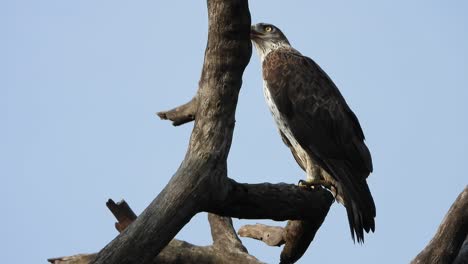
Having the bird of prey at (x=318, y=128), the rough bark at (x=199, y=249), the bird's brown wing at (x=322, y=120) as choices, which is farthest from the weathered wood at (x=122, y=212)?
the bird's brown wing at (x=322, y=120)

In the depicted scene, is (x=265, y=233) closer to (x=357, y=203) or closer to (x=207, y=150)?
(x=357, y=203)

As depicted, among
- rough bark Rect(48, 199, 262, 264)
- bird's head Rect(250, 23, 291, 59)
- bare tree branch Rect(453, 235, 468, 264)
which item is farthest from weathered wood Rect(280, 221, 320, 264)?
bird's head Rect(250, 23, 291, 59)

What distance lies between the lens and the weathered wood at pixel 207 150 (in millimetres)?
5004

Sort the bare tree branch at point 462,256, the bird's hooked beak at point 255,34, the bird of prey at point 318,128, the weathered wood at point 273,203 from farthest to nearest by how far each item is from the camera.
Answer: the bird's hooked beak at point 255,34 → the bird of prey at point 318,128 → the bare tree branch at point 462,256 → the weathered wood at point 273,203

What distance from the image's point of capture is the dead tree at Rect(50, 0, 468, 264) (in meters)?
5.02

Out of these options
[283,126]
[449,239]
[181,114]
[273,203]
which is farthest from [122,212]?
[449,239]

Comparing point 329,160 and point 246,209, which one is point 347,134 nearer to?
point 329,160

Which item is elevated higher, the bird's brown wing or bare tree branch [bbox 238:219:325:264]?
the bird's brown wing

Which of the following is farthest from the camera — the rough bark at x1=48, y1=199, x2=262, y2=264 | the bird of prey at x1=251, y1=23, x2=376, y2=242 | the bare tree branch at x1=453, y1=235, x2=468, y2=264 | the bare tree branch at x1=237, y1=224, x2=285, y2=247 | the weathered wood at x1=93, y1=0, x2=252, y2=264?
the bare tree branch at x1=237, y1=224, x2=285, y2=247

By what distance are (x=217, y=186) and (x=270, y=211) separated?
94cm

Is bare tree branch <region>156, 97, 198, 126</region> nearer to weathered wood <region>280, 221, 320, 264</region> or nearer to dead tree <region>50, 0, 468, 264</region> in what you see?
dead tree <region>50, 0, 468, 264</region>

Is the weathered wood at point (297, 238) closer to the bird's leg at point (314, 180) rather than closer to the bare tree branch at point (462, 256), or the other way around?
the bird's leg at point (314, 180)

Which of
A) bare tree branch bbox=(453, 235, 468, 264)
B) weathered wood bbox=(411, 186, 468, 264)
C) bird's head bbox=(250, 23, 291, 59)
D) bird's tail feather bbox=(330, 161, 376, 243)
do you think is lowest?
bare tree branch bbox=(453, 235, 468, 264)

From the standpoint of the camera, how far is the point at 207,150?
17.7ft
